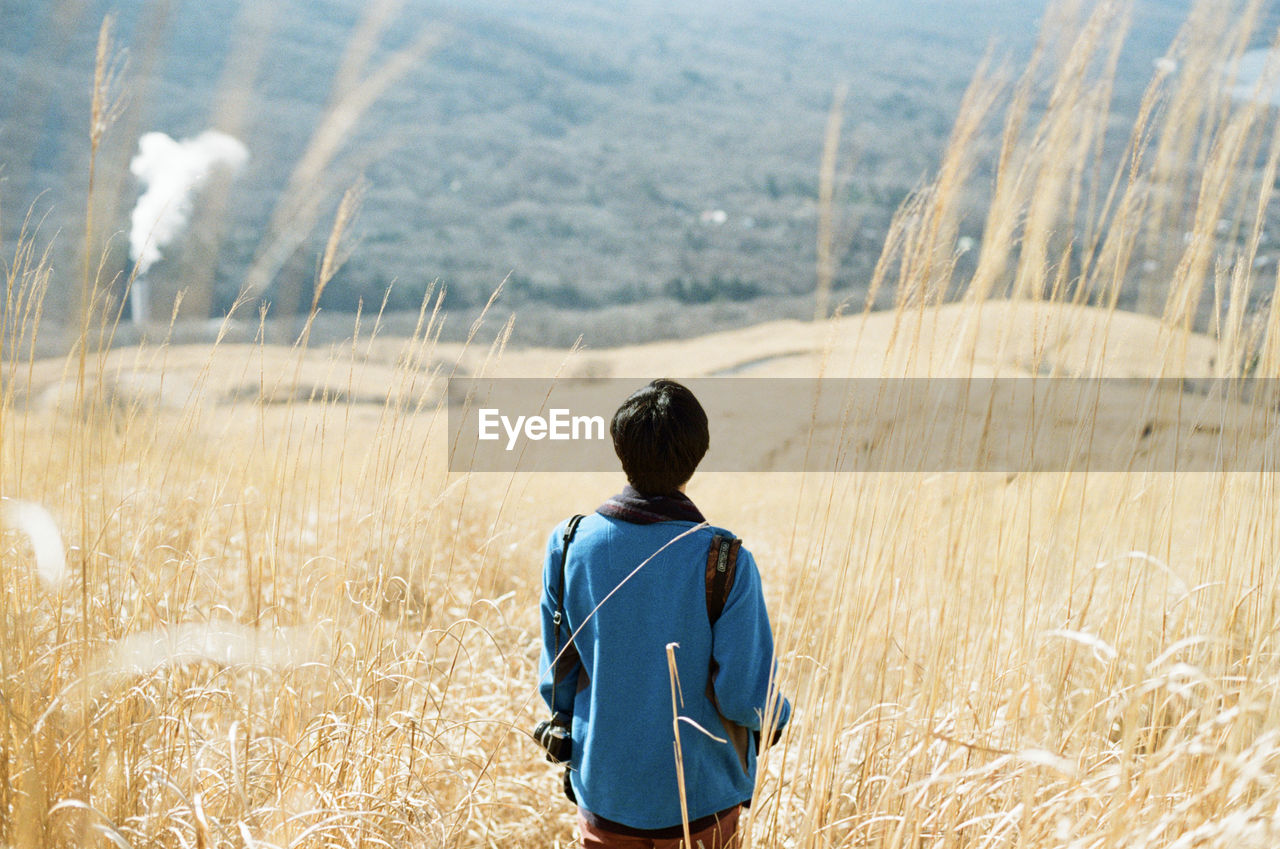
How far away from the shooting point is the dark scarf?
1.01 m

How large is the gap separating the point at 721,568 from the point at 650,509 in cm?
11

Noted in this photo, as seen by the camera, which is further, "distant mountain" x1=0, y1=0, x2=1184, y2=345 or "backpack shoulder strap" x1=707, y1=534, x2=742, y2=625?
"distant mountain" x1=0, y1=0, x2=1184, y2=345

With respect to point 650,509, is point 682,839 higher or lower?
lower

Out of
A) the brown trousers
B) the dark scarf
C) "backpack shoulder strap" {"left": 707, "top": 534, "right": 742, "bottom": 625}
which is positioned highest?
the dark scarf

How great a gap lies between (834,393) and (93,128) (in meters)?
10.1

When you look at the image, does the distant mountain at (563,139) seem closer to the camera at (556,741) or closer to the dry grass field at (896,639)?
the dry grass field at (896,639)

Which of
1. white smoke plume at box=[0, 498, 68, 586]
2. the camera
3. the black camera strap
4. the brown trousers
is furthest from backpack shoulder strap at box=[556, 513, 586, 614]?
white smoke plume at box=[0, 498, 68, 586]

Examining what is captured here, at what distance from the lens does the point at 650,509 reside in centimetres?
102

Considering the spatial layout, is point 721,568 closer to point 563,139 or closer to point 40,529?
point 40,529

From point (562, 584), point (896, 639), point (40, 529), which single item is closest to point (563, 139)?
point (40, 529)

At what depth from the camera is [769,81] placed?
56094mm

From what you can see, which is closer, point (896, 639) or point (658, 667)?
point (658, 667)

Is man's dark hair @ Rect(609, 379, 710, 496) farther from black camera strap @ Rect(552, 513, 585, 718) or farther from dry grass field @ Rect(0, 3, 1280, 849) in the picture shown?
dry grass field @ Rect(0, 3, 1280, 849)

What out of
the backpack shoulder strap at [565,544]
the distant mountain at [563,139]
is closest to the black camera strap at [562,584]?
the backpack shoulder strap at [565,544]
